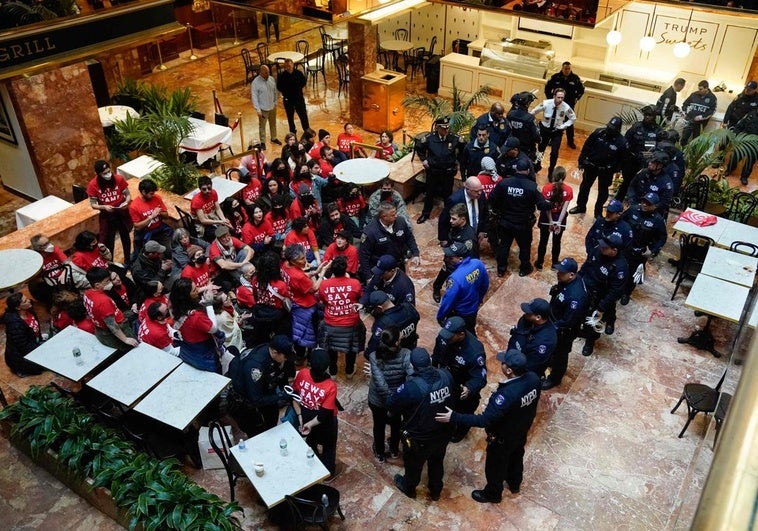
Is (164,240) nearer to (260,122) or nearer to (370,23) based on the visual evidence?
(260,122)

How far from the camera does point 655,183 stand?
8.58 m

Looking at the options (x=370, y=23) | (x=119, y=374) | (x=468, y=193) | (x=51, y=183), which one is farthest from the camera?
(x=370, y=23)

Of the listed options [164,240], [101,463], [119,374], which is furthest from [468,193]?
[101,463]

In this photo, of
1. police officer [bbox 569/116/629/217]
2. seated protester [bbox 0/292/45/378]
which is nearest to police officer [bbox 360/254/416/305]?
seated protester [bbox 0/292/45/378]

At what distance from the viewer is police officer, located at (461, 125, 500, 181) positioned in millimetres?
9461

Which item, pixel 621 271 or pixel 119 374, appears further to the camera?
pixel 621 271

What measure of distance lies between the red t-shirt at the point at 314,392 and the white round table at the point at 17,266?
378 centimetres

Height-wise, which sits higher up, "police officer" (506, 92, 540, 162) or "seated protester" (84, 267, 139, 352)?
"police officer" (506, 92, 540, 162)

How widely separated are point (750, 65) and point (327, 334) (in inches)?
432

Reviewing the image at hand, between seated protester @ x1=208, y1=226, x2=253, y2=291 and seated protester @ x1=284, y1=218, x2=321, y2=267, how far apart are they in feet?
2.05

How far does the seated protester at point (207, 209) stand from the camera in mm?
8453

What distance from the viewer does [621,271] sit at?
7055 millimetres

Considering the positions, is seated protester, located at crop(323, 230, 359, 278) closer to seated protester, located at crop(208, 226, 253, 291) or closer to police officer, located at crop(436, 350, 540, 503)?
seated protester, located at crop(208, 226, 253, 291)

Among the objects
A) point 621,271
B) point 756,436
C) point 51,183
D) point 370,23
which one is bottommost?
point 51,183
